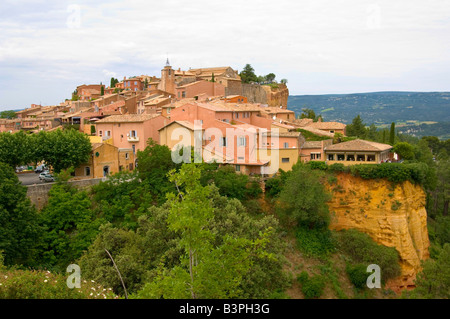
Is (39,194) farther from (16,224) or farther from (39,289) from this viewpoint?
(39,289)

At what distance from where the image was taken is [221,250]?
10273 millimetres

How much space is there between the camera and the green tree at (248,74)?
236 feet

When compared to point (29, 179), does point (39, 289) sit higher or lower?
higher

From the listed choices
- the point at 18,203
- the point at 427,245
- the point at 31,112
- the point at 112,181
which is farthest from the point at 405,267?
the point at 31,112

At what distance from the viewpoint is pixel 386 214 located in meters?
29.4

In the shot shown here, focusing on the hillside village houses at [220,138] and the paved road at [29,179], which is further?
the hillside village houses at [220,138]

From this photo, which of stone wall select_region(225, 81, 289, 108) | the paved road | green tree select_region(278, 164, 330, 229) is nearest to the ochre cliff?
stone wall select_region(225, 81, 289, 108)

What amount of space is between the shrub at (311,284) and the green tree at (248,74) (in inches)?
2029

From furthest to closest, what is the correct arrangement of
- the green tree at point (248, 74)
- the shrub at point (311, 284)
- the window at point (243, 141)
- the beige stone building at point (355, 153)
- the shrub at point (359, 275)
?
the green tree at point (248, 74) < the window at point (243, 141) < the beige stone building at point (355, 153) < the shrub at point (359, 275) < the shrub at point (311, 284)

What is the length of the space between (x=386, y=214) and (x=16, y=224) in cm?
2571

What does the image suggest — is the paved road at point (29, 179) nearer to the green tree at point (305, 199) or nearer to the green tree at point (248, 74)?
the green tree at point (305, 199)

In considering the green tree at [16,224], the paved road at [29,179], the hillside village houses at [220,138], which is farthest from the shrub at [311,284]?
the paved road at [29,179]

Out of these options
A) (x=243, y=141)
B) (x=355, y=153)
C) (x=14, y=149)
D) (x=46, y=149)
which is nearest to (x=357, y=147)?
(x=355, y=153)
